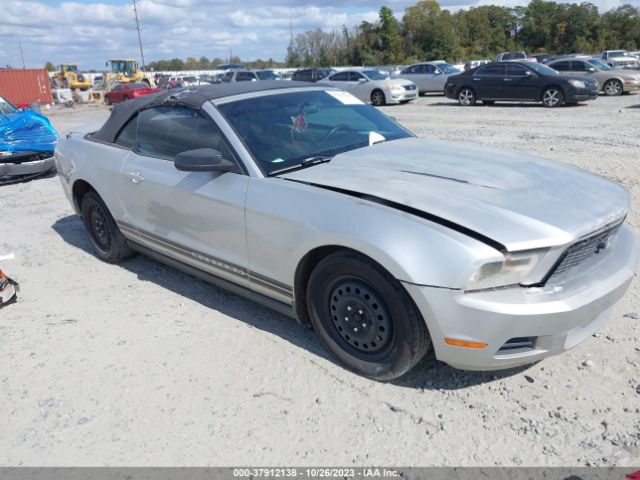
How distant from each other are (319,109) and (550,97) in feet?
49.0

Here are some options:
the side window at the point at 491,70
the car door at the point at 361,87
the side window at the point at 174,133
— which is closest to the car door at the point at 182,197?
the side window at the point at 174,133

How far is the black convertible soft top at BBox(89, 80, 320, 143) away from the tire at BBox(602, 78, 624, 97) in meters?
18.8

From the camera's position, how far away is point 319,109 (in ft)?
13.6

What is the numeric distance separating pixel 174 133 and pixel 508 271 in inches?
107

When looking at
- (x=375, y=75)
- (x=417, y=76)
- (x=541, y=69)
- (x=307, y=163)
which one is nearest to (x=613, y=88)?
(x=541, y=69)

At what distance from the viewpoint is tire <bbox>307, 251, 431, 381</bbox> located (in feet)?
9.23

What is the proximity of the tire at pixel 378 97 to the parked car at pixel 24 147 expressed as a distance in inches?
531

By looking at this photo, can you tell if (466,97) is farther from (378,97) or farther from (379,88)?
(378,97)

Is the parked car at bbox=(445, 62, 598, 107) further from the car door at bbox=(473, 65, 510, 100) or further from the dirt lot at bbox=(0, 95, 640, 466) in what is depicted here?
the dirt lot at bbox=(0, 95, 640, 466)

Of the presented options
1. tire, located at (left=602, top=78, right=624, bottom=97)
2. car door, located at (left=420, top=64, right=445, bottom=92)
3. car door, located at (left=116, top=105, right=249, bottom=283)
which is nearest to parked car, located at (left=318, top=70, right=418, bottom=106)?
car door, located at (left=420, top=64, right=445, bottom=92)

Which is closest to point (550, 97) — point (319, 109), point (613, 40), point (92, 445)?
point (319, 109)

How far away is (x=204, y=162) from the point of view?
3492 mm

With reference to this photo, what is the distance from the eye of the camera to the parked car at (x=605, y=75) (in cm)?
1950

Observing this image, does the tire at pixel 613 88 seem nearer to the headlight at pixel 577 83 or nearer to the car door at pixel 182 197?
the headlight at pixel 577 83
